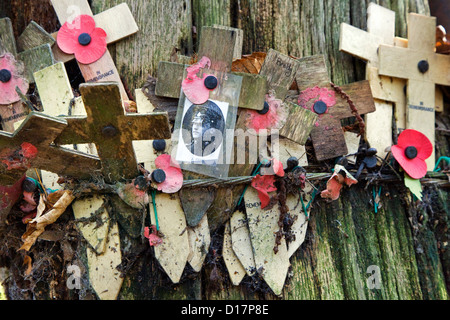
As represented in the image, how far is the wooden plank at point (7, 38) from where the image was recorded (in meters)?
2.13

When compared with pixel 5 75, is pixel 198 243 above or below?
below

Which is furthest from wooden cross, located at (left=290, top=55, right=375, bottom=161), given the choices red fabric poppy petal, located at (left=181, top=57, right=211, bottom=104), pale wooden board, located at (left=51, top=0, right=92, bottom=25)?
pale wooden board, located at (left=51, top=0, right=92, bottom=25)

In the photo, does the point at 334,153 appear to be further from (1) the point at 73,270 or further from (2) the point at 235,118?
(1) the point at 73,270

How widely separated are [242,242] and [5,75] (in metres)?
1.27

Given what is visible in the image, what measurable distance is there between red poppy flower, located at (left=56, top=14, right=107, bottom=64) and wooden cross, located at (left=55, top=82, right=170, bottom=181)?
1.56 feet

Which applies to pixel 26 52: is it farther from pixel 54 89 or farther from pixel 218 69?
pixel 218 69

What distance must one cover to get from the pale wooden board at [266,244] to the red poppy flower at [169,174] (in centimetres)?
31

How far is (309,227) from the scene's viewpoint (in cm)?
219

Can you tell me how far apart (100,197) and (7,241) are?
0.47 metres

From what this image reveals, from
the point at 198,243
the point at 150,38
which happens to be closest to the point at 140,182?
the point at 198,243

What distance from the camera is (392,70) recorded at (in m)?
2.40

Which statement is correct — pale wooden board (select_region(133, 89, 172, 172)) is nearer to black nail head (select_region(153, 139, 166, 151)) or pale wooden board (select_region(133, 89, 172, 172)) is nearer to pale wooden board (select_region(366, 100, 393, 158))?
black nail head (select_region(153, 139, 166, 151))

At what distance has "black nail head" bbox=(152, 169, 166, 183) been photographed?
6.45ft

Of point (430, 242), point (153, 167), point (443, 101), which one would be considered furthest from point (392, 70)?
point (153, 167)
